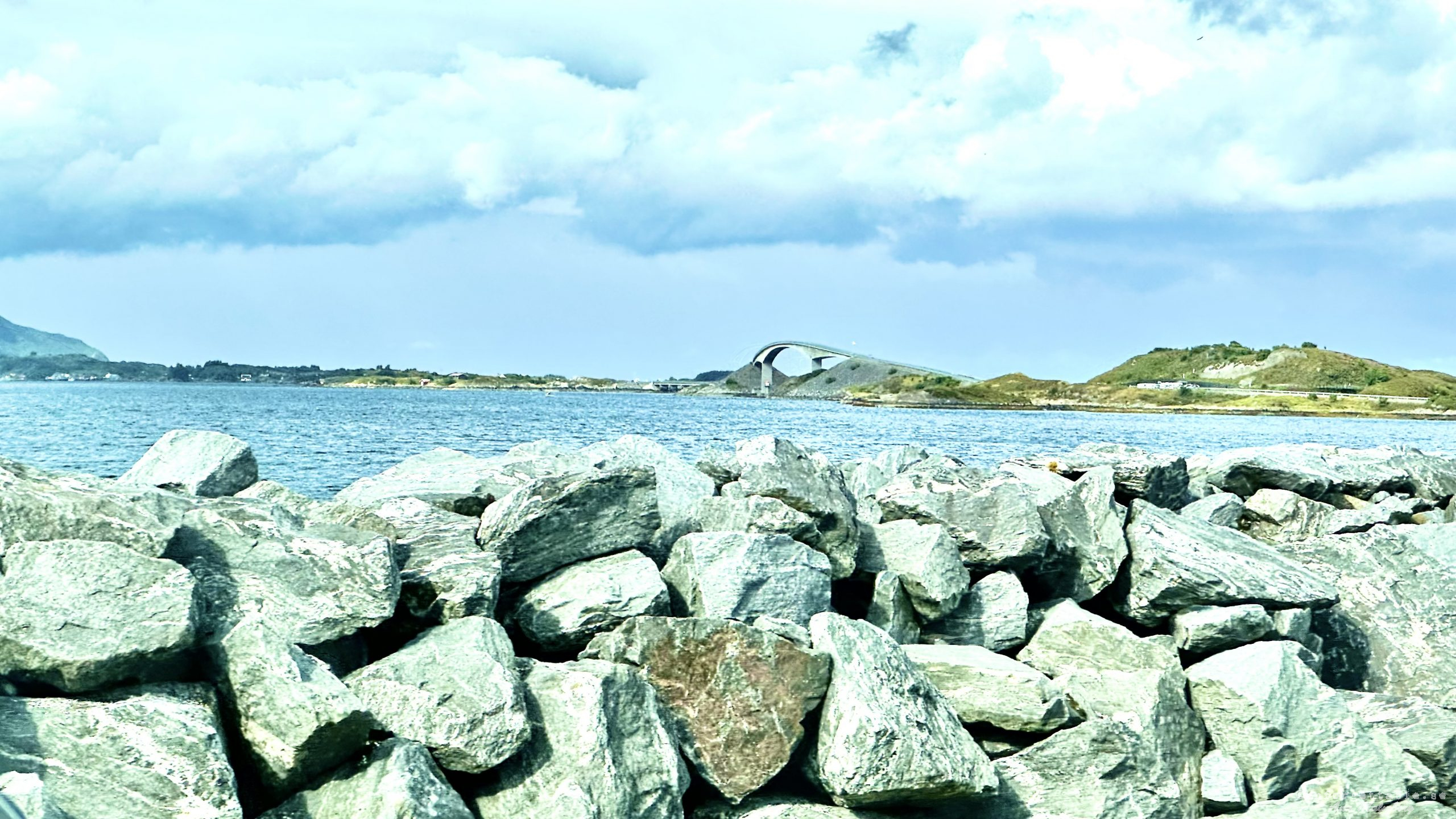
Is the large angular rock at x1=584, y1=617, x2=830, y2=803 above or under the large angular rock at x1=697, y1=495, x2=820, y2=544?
under

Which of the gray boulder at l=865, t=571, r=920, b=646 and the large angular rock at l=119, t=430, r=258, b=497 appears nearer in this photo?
the gray boulder at l=865, t=571, r=920, b=646

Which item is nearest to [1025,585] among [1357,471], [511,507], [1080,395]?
[511,507]

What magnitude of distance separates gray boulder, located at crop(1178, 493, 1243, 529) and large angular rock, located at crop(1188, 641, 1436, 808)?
4.25 m

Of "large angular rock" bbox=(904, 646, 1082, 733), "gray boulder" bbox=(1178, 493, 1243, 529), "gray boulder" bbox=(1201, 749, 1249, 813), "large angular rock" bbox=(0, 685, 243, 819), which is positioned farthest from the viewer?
"gray boulder" bbox=(1178, 493, 1243, 529)

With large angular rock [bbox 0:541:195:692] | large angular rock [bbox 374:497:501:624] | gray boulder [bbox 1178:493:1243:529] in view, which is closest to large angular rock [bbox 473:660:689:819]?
large angular rock [bbox 374:497:501:624]

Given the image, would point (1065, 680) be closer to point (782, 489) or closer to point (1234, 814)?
point (1234, 814)

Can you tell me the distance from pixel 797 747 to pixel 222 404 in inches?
3633

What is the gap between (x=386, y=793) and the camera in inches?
192

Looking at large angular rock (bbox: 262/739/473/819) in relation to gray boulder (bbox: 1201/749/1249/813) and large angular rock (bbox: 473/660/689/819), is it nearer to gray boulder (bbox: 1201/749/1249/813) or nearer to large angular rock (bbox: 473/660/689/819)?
large angular rock (bbox: 473/660/689/819)

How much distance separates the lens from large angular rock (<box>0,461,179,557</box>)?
5719 mm

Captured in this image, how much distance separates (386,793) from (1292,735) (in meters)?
6.14

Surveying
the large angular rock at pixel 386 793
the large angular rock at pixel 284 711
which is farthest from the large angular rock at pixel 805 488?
the large angular rock at pixel 284 711

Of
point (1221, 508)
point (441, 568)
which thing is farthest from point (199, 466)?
point (1221, 508)

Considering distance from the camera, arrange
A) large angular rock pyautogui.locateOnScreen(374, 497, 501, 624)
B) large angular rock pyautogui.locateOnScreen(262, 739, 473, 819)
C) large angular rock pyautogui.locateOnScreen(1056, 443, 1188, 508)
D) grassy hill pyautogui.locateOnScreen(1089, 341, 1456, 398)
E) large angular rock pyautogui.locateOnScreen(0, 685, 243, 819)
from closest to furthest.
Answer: large angular rock pyautogui.locateOnScreen(0, 685, 243, 819), large angular rock pyautogui.locateOnScreen(262, 739, 473, 819), large angular rock pyautogui.locateOnScreen(374, 497, 501, 624), large angular rock pyautogui.locateOnScreen(1056, 443, 1188, 508), grassy hill pyautogui.locateOnScreen(1089, 341, 1456, 398)
